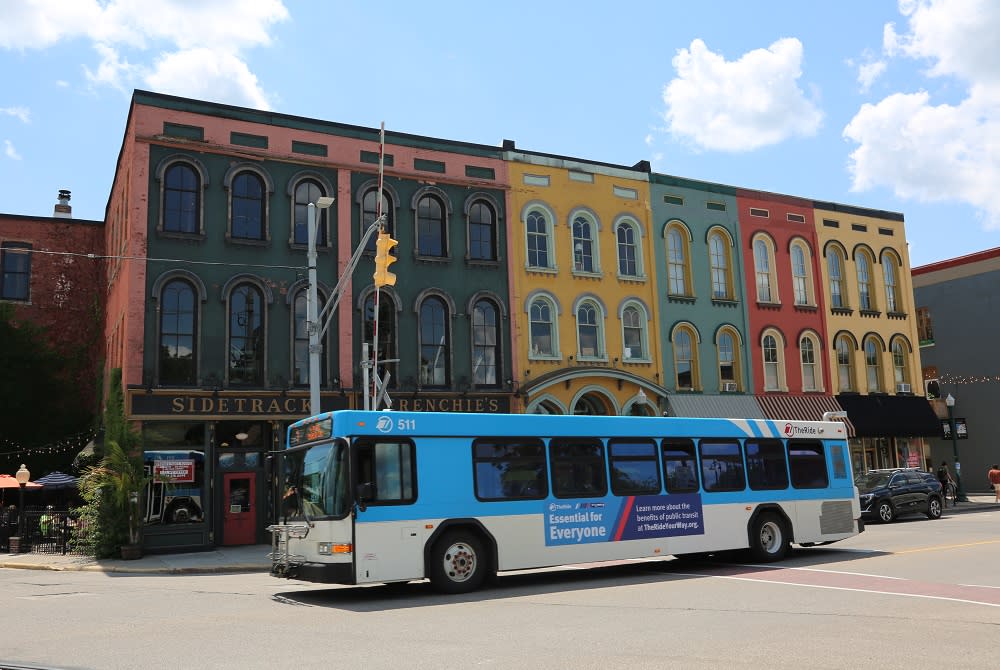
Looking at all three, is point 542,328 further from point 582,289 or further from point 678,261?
point 678,261

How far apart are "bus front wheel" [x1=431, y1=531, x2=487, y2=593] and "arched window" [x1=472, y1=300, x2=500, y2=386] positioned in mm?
15006

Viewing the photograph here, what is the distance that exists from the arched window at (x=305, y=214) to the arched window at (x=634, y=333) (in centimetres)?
1109

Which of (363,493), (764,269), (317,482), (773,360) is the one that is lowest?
(363,493)

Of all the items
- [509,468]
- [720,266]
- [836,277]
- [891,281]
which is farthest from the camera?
[891,281]

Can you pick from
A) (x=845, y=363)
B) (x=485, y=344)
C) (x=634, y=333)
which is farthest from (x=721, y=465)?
(x=845, y=363)

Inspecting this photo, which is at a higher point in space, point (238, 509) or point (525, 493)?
point (525, 493)

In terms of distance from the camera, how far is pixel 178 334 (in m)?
24.6

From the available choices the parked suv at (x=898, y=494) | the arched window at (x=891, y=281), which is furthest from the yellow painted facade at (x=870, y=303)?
the parked suv at (x=898, y=494)

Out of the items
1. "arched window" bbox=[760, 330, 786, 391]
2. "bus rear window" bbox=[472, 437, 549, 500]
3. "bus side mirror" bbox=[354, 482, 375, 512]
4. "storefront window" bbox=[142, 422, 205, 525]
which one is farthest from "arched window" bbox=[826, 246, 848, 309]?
"bus side mirror" bbox=[354, 482, 375, 512]

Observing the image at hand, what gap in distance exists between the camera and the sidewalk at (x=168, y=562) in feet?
64.7

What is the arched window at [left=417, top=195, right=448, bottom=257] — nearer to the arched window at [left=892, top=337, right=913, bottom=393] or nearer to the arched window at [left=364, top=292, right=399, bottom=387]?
the arched window at [left=364, top=292, right=399, bottom=387]

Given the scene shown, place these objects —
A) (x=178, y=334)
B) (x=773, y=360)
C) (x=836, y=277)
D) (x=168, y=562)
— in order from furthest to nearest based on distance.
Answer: (x=836, y=277) < (x=773, y=360) < (x=178, y=334) < (x=168, y=562)

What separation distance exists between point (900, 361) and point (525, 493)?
29854mm

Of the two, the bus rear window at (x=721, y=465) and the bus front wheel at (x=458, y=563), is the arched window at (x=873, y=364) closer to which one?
the bus rear window at (x=721, y=465)
